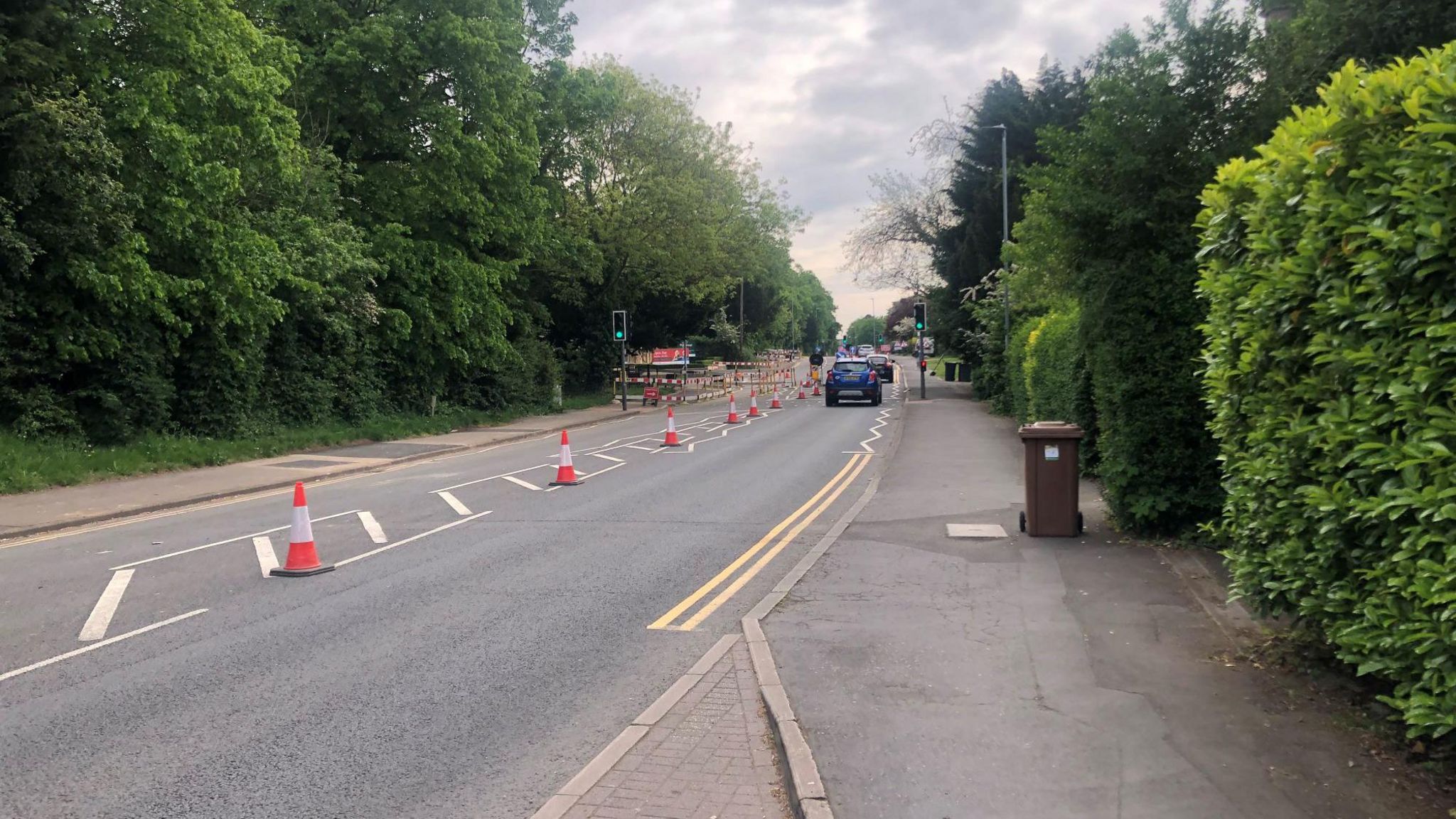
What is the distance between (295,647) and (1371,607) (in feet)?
21.2

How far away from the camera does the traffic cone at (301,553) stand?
30.8 feet

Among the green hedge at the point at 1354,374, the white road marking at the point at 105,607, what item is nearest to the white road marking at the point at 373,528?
the white road marking at the point at 105,607

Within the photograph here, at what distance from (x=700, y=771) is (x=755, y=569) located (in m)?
4.79

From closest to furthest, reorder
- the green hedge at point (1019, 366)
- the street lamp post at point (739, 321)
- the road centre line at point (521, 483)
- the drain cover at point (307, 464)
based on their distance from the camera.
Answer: the road centre line at point (521, 483) → the drain cover at point (307, 464) → the green hedge at point (1019, 366) → the street lamp post at point (739, 321)

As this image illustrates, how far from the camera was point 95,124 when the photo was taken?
50.9ft

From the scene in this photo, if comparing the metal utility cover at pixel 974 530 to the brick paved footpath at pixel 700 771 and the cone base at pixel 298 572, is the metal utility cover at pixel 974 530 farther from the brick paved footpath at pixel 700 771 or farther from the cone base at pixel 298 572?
the cone base at pixel 298 572

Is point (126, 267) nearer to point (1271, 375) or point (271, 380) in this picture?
point (271, 380)

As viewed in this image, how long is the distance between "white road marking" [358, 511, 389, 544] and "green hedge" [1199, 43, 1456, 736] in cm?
870

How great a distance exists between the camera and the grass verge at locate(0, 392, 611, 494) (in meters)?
15.0

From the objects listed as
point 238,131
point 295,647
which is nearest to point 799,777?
point 295,647

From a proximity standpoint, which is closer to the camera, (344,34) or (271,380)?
(271,380)

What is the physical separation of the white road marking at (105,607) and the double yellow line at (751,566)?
4.13 m

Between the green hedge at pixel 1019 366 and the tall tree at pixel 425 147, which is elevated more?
the tall tree at pixel 425 147

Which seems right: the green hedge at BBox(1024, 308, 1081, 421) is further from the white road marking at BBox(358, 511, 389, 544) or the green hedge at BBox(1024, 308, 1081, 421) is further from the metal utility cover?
the white road marking at BBox(358, 511, 389, 544)
